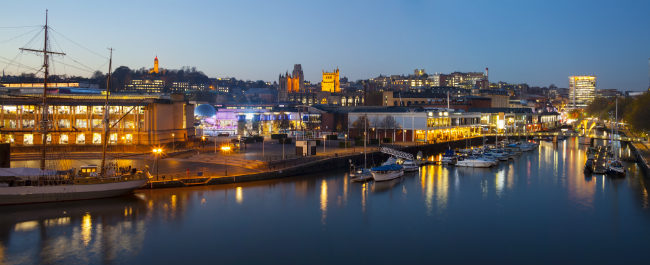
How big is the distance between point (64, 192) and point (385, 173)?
46.8 feet

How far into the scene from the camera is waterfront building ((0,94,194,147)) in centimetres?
2849

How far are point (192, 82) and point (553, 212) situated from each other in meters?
128

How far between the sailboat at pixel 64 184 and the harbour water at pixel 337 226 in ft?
1.41

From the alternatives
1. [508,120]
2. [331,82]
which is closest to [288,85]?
[331,82]

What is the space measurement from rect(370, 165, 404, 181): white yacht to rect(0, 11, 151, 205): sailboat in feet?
35.5

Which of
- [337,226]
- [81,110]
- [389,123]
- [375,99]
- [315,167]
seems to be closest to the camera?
[337,226]

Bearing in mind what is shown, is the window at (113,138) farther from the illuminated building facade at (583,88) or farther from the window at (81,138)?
the illuminated building facade at (583,88)

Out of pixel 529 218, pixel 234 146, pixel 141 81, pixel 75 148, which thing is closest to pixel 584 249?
pixel 529 218

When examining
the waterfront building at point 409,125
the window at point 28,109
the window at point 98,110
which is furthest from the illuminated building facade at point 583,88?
the window at point 28,109

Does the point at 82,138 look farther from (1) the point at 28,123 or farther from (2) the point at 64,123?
(1) the point at 28,123

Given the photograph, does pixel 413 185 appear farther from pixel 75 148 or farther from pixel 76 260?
pixel 75 148

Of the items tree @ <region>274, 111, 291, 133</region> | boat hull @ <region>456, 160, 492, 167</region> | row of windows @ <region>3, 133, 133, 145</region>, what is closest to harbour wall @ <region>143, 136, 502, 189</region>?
boat hull @ <region>456, 160, 492, 167</region>

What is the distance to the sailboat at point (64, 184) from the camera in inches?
692

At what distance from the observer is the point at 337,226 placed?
52.0ft
